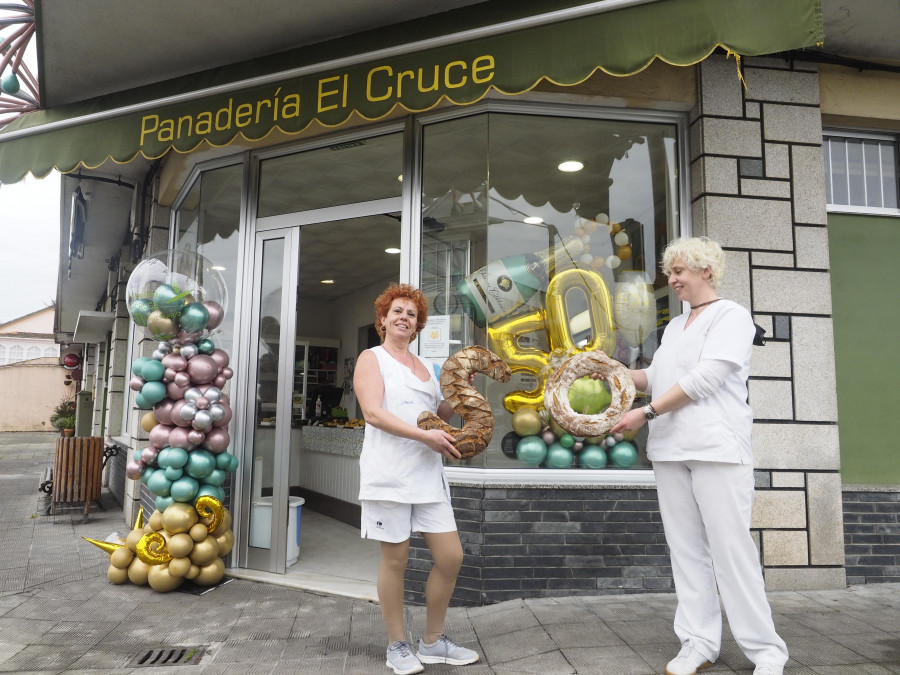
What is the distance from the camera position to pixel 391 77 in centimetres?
354

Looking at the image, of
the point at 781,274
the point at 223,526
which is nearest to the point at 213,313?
the point at 223,526

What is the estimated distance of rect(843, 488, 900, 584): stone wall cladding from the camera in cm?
430

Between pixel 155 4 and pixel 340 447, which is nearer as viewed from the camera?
pixel 155 4

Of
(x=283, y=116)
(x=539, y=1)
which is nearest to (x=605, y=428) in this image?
(x=539, y=1)

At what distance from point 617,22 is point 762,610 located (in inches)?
106

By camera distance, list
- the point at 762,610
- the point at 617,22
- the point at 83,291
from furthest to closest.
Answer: the point at 83,291
the point at 617,22
the point at 762,610

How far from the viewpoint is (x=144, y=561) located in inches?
172

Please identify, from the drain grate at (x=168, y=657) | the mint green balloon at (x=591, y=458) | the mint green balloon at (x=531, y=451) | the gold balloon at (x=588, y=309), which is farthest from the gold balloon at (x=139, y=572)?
the gold balloon at (x=588, y=309)

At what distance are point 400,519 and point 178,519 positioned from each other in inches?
86.8

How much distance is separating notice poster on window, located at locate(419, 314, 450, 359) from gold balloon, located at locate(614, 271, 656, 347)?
115 cm

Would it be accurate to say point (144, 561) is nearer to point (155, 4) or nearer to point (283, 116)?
point (283, 116)

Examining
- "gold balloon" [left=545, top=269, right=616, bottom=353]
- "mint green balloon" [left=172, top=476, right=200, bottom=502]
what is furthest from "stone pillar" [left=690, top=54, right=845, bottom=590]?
"mint green balloon" [left=172, top=476, right=200, bottom=502]

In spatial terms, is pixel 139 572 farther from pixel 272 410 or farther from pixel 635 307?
pixel 635 307

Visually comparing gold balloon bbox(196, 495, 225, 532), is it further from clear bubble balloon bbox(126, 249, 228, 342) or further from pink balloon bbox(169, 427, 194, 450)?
clear bubble balloon bbox(126, 249, 228, 342)
